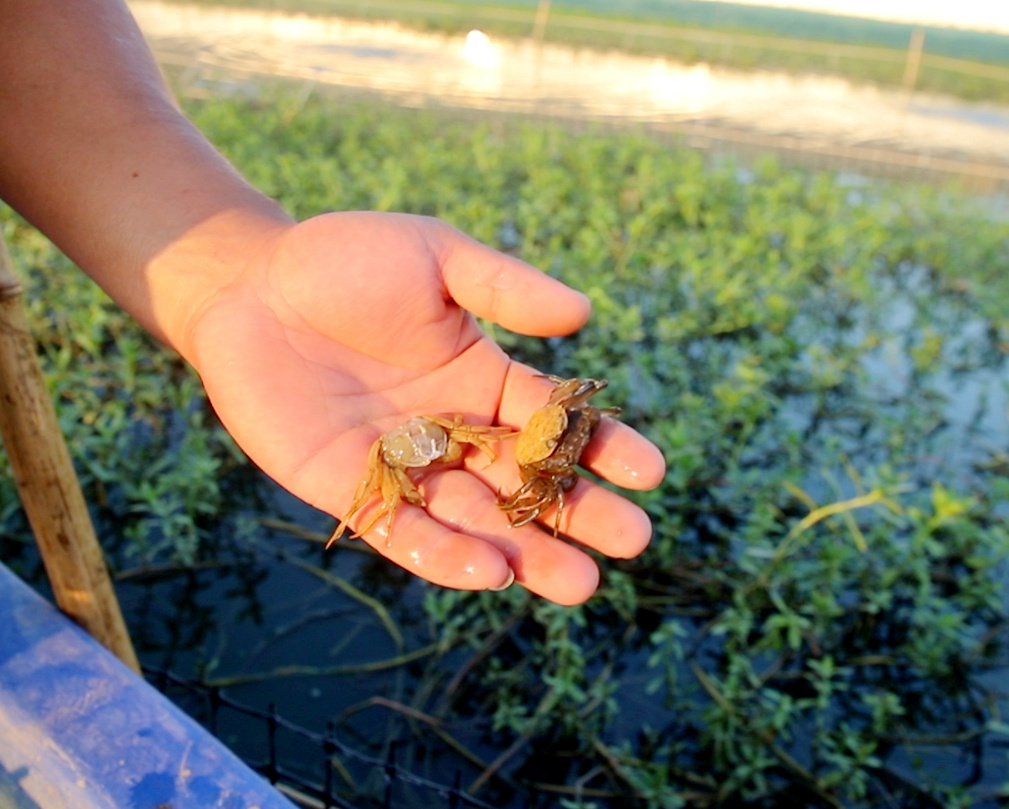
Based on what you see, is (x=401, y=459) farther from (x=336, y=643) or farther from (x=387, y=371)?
(x=336, y=643)

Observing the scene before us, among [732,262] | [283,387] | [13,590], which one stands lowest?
[732,262]

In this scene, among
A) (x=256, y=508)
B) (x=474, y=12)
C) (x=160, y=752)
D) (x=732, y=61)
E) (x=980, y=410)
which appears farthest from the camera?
(x=474, y=12)

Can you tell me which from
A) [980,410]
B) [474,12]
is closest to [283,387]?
[980,410]

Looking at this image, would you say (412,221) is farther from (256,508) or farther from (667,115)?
(667,115)

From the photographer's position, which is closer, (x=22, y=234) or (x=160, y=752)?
(x=160, y=752)

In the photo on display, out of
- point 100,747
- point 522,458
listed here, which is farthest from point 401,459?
point 100,747

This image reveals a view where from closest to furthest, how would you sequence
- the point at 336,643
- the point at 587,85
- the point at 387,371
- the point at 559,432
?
1. the point at 559,432
2. the point at 387,371
3. the point at 336,643
4. the point at 587,85
